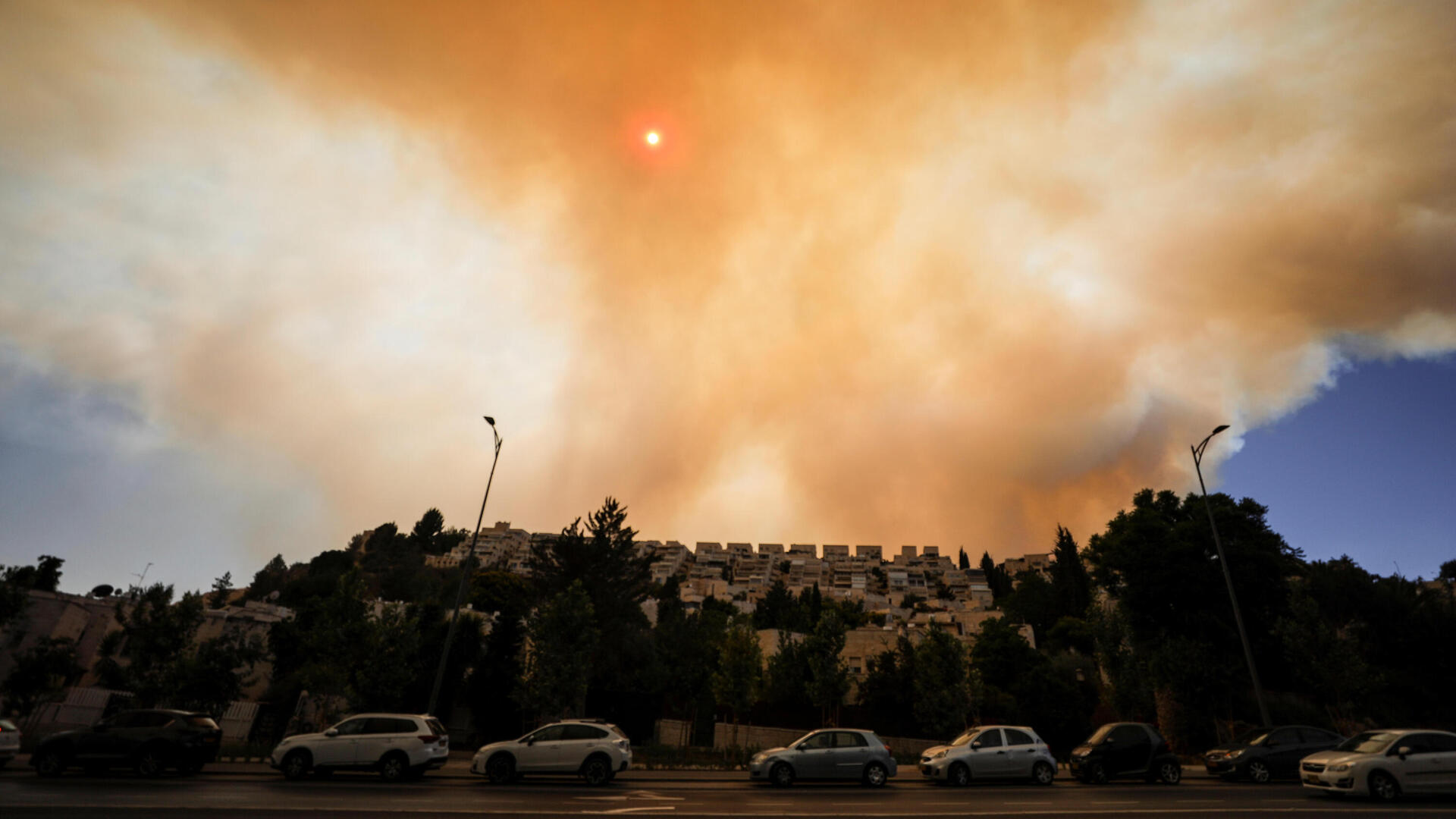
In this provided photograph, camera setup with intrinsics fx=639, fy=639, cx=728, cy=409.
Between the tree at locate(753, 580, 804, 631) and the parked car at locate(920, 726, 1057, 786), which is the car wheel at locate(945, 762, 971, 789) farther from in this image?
the tree at locate(753, 580, 804, 631)

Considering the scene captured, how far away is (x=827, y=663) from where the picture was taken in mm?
32938

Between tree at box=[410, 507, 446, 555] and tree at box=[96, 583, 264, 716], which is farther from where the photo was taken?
tree at box=[410, 507, 446, 555]

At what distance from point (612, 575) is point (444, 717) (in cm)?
1378

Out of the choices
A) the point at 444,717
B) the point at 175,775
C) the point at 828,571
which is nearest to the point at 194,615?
the point at 175,775

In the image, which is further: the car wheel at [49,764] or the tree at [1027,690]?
the tree at [1027,690]

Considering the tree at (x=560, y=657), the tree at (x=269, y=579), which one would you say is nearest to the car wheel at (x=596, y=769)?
the tree at (x=560, y=657)

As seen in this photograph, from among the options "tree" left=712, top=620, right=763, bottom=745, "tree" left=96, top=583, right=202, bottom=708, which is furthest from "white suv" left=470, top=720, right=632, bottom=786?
"tree" left=96, top=583, right=202, bottom=708

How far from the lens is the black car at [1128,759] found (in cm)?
1897

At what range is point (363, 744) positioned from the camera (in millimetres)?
17828

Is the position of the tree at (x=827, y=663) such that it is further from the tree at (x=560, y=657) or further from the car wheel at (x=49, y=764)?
the car wheel at (x=49, y=764)

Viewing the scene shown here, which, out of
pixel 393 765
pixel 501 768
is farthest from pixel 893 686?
pixel 393 765

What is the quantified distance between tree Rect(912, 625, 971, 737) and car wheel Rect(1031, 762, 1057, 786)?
15789 millimetres

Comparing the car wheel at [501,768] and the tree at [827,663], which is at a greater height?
the tree at [827,663]

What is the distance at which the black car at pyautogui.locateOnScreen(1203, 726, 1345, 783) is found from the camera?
766 inches
